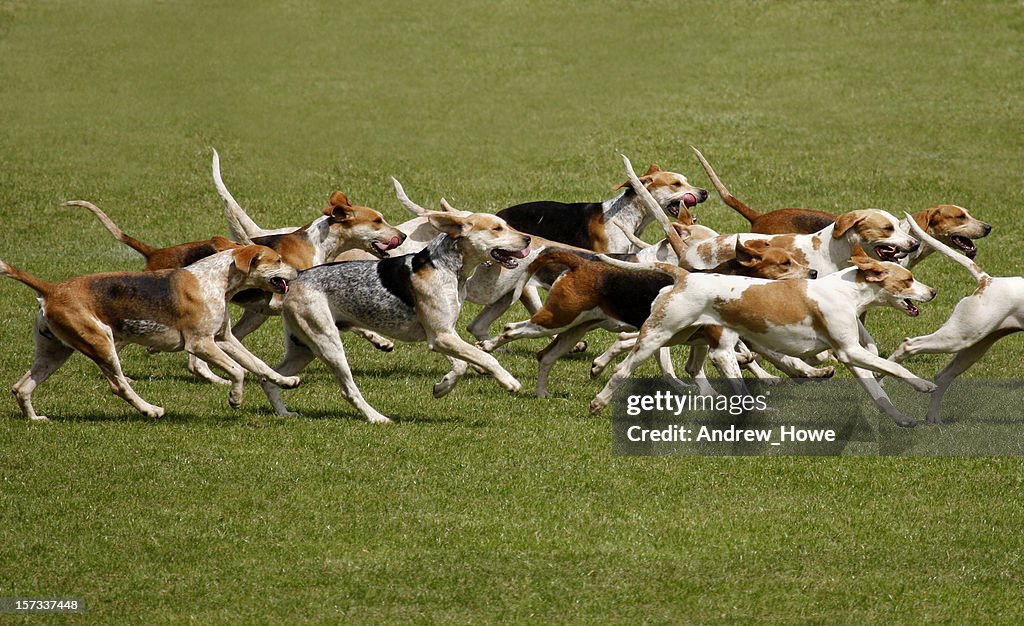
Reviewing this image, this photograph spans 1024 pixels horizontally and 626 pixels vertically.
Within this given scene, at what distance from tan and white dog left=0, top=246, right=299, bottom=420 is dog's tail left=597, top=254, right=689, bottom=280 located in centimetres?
227

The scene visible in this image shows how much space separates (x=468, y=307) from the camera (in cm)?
1553

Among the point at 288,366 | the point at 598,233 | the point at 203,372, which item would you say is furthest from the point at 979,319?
the point at 203,372

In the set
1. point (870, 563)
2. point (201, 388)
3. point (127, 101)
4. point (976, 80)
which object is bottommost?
point (976, 80)

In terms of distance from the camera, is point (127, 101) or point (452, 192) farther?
point (127, 101)

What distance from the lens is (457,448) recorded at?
976 centimetres

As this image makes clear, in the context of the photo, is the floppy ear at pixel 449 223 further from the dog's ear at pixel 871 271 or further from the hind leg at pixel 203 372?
the dog's ear at pixel 871 271

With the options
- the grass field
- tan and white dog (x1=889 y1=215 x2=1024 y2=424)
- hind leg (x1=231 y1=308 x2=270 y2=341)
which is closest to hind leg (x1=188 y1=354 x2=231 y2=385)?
the grass field

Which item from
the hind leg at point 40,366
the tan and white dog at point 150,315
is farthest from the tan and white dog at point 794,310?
the hind leg at point 40,366

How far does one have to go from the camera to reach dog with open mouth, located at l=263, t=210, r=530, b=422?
10.4m

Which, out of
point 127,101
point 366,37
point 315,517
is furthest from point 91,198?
point 315,517

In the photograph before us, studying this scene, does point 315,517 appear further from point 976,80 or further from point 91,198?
point 976,80

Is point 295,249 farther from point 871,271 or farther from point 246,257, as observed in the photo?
point 871,271

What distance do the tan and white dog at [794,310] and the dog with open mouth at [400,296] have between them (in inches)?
51.5

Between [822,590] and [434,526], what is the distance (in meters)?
2.15
